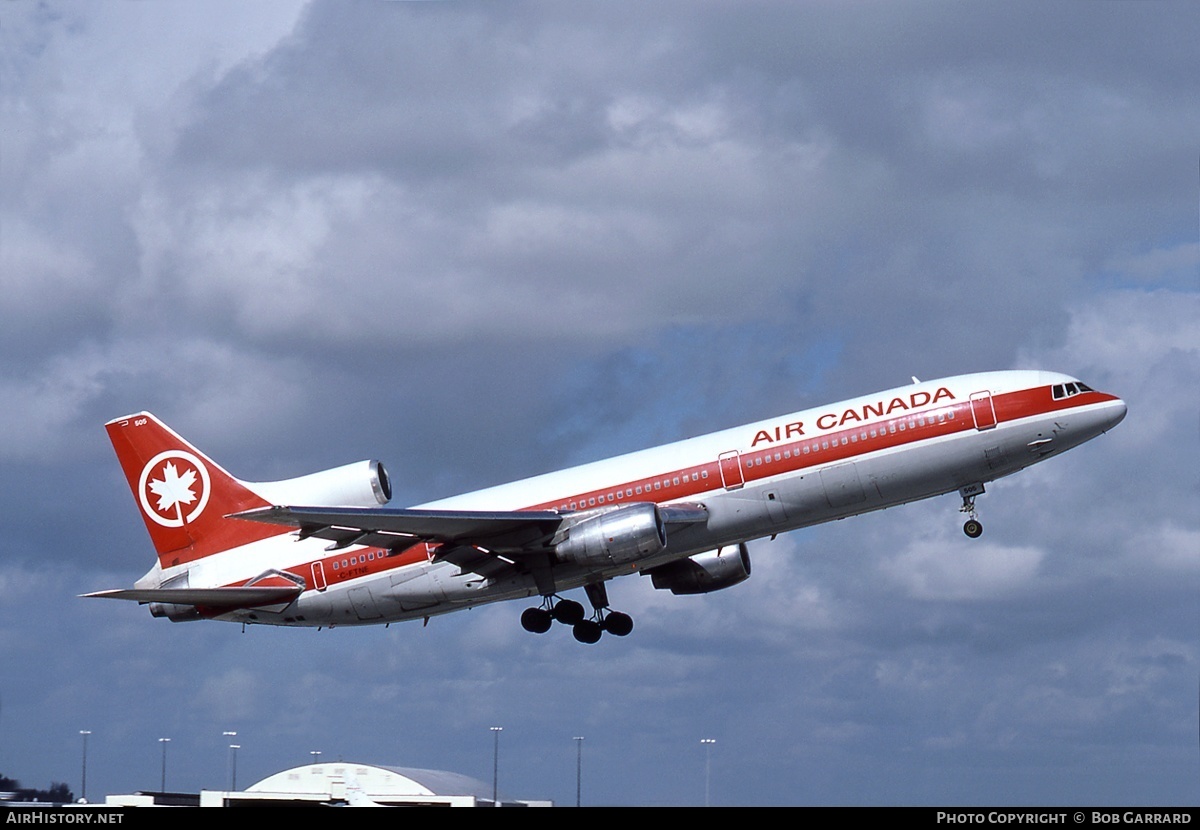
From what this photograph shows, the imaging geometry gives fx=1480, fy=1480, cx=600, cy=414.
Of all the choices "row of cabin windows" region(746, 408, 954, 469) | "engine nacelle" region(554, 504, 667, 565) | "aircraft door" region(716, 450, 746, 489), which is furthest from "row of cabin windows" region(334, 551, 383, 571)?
"row of cabin windows" region(746, 408, 954, 469)

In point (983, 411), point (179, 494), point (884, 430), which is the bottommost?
point (884, 430)

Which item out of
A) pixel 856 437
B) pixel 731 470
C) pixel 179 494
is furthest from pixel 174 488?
pixel 856 437

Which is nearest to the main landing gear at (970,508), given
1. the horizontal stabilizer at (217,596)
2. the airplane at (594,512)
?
the airplane at (594,512)

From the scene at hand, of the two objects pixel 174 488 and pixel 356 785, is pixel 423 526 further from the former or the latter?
pixel 356 785

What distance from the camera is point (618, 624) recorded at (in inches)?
2397

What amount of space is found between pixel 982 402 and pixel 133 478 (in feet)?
116

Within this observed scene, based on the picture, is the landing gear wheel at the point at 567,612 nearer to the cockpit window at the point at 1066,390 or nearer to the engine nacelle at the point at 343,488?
the engine nacelle at the point at 343,488

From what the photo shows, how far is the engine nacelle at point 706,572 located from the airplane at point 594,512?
9 centimetres

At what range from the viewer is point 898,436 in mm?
50812

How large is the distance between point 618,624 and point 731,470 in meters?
11.6

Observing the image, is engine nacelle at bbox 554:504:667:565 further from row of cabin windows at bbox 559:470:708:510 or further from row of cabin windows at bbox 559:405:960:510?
row of cabin windows at bbox 559:405:960:510
